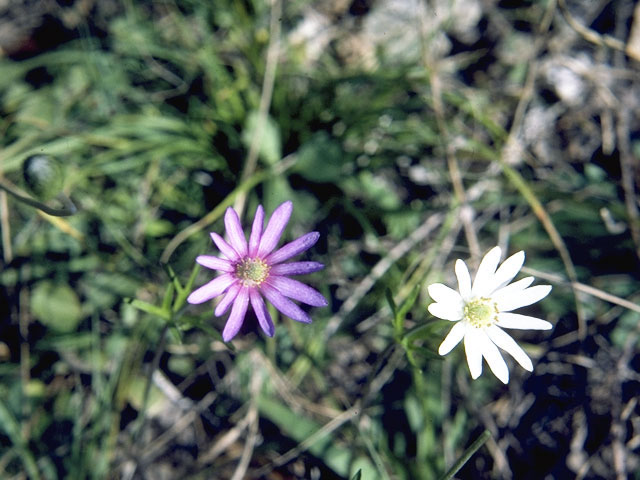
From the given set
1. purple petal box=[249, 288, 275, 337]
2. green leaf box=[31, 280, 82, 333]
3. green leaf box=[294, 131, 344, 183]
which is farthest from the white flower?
green leaf box=[31, 280, 82, 333]

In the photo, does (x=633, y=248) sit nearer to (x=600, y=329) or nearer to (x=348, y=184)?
(x=600, y=329)

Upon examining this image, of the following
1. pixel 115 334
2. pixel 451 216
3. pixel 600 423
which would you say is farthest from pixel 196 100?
pixel 600 423

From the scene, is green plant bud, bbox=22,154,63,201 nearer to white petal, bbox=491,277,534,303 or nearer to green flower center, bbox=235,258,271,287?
green flower center, bbox=235,258,271,287

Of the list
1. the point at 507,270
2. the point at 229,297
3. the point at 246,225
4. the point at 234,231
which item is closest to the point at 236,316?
the point at 229,297

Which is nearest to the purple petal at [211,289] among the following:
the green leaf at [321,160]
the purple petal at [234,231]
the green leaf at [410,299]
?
the purple petal at [234,231]

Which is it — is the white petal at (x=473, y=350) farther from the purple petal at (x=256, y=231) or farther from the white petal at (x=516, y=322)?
the purple petal at (x=256, y=231)
